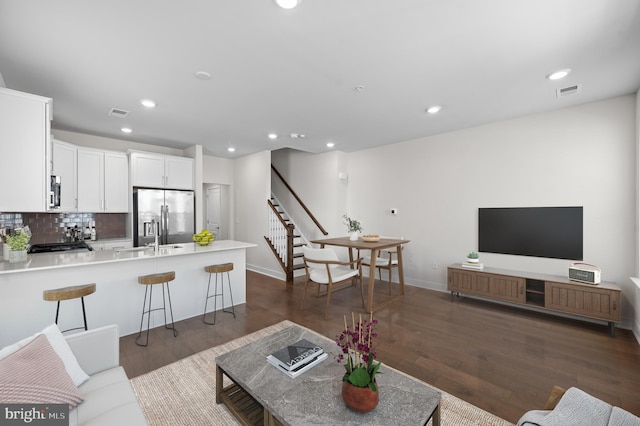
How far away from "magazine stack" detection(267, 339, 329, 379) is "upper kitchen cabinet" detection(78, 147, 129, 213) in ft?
14.9

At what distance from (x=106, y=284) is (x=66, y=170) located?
7.96 feet

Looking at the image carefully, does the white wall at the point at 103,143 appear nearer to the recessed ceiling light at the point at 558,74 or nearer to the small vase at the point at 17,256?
the small vase at the point at 17,256

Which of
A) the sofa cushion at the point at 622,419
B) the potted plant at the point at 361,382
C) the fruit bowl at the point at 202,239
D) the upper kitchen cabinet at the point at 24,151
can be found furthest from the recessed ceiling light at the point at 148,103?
the sofa cushion at the point at 622,419

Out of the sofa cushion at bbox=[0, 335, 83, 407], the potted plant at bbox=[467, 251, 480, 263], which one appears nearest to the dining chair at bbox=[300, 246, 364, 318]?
the potted plant at bbox=[467, 251, 480, 263]

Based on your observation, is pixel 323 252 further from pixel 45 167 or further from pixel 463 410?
pixel 45 167

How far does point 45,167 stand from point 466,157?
215 inches

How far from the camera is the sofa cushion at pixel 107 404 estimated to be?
128 cm

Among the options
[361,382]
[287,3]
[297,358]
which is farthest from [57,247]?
[361,382]

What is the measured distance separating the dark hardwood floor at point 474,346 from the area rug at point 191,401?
13 centimetres

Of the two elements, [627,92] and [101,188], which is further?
[101,188]

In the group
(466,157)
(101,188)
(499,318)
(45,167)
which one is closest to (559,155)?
(466,157)

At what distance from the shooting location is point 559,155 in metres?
3.66

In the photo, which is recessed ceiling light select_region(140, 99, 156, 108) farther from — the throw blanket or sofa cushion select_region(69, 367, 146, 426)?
the throw blanket

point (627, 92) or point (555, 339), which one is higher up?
point (627, 92)
